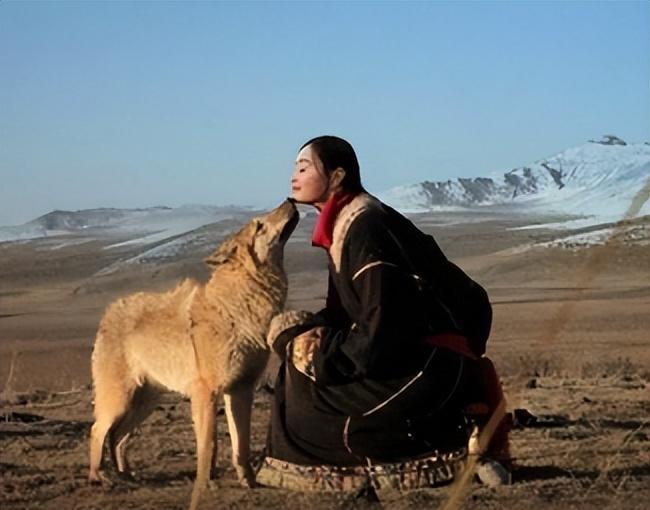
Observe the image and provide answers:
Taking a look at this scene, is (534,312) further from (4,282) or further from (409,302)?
(409,302)

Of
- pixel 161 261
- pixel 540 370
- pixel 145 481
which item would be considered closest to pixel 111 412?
pixel 145 481

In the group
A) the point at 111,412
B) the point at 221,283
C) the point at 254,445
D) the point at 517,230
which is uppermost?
the point at 221,283

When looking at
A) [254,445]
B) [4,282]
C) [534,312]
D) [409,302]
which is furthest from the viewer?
[4,282]

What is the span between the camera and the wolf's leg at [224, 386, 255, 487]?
261 inches

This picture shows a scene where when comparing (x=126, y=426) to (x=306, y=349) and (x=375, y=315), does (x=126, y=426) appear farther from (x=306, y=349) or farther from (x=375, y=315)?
(x=375, y=315)

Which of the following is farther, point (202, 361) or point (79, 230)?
point (79, 230)

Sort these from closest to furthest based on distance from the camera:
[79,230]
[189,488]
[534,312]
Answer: [189,488] < [534,312] < [79,230]

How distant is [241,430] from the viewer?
6746mm

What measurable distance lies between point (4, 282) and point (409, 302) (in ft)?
97.8

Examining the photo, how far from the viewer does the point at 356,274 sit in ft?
19.4

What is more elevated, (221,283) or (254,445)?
(221,283)

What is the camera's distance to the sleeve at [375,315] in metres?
5.82

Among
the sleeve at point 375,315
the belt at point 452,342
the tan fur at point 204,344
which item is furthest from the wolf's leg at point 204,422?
the belt at point 452,342

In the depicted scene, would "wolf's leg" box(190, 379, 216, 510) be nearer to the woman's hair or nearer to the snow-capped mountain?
the woman's hair
